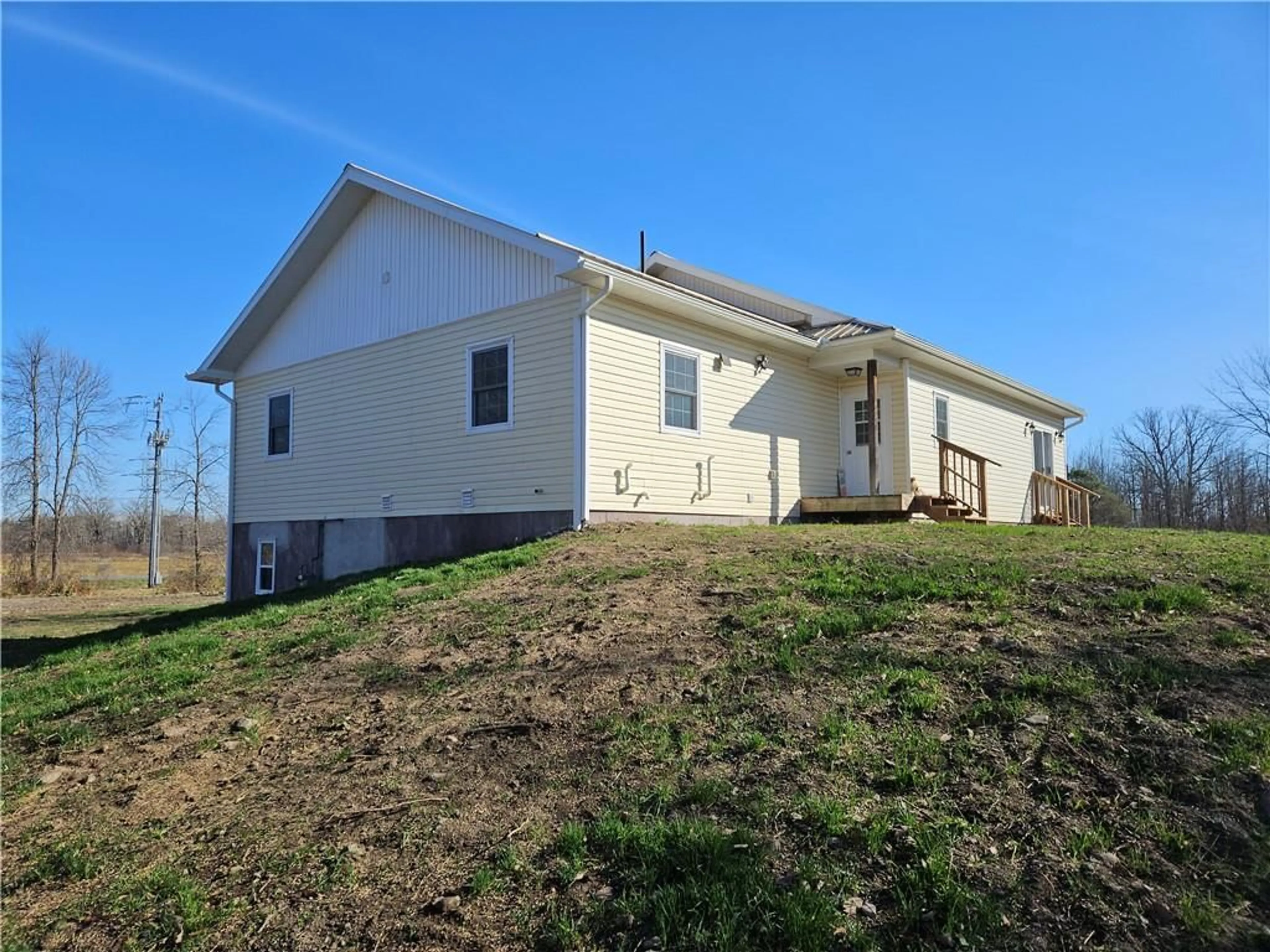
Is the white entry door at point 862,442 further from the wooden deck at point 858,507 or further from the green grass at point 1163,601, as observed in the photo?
the green grass at point 1163,601

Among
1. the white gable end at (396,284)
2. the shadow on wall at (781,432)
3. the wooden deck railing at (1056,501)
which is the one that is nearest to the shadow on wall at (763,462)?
the shadow on wall at (781,432)

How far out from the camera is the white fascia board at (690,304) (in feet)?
32.3

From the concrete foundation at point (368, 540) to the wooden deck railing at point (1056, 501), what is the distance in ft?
42.5

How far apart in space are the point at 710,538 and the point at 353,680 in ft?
14.7

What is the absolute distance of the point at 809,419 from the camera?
1393 cm

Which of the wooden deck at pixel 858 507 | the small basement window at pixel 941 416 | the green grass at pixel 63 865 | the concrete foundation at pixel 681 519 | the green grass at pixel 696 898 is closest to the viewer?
the green grass at pixel 696 898

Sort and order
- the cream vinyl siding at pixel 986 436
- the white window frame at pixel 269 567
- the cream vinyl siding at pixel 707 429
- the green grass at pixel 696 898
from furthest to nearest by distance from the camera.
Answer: the white window frame at pixel 269 567 < the cream vinyl siding at pixel 986 436 < the cream vinyl siding at pixel 707 429 < the green grass at pixel 696 898

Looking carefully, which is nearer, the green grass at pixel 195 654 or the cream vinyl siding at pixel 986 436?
the green grass at pixel 195 654

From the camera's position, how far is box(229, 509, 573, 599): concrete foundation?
10.9 m

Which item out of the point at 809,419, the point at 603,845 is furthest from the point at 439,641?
the point at 809,419

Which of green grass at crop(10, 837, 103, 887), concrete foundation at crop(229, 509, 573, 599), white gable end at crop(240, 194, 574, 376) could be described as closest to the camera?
green grass at crop(10, 837, 103, 887)

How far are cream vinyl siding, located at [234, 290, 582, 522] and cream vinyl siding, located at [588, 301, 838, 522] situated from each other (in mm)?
495

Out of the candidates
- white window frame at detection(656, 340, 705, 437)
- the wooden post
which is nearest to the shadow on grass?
white window frame at detection(656, 340, 705, 437)

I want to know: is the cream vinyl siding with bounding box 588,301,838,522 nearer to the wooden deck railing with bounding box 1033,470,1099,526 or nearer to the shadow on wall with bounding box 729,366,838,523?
A: the shadow on wall with bounding box 729,366,838,523
